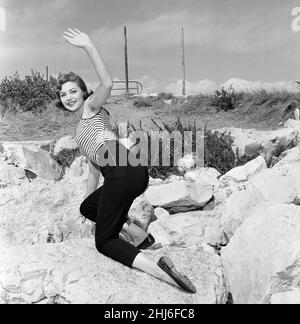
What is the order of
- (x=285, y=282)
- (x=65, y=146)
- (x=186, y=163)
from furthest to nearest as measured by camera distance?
(x=65, y=146)
(x=186, y=163)
(x=285, y=282)

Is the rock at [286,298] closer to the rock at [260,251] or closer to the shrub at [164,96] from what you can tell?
the rock at [260,251]

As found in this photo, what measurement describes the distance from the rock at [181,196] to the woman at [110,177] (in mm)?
1889

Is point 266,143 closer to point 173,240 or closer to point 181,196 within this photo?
point 181,196

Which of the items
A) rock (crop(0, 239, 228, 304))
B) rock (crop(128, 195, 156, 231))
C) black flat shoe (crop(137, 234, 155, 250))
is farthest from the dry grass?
rock (crop(0, 239, 228, 304))

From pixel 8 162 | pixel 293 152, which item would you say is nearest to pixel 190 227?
pixel 293 152

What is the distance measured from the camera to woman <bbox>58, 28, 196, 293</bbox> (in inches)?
121

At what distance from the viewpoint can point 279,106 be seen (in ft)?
42.5

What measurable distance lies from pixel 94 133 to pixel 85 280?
0.86 metres

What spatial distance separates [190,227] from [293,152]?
2223 millimetres

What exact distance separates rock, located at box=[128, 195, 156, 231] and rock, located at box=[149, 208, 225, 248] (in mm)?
128

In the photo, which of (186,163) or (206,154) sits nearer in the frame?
(186,163)

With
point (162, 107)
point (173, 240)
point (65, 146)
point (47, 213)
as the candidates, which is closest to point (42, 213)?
point (47, 213)

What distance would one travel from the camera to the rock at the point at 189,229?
4461 millimetres

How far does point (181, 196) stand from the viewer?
507 cm
